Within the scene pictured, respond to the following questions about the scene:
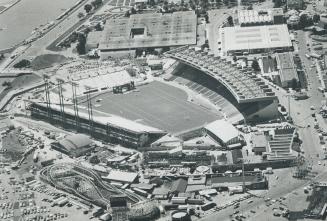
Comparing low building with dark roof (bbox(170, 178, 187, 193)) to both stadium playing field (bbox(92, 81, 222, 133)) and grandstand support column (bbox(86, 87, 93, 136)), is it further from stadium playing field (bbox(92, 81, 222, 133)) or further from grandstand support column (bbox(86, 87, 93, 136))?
grandstand support column (bbox(86, 87, 93, 136))

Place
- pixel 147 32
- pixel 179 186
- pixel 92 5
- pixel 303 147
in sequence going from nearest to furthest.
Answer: pixel 179 186 < pixel 303 147 < pixel 147 32 < pixel 92 5

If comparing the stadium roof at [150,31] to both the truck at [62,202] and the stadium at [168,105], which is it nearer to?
the stadium at [168,105]

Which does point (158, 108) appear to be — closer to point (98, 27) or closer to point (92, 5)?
point (98, 27)

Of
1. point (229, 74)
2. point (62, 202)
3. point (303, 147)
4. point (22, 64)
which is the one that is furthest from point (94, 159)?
point (22, 64)

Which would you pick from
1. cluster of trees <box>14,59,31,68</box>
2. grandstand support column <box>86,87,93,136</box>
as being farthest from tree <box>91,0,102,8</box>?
grandstand support column <box>86,87,93,136</box>

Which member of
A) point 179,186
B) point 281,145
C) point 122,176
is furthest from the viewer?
point 281,145

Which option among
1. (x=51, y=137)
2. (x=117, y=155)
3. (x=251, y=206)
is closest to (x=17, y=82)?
(x=51, y=137)

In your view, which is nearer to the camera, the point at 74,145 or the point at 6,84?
the point at 74,145
